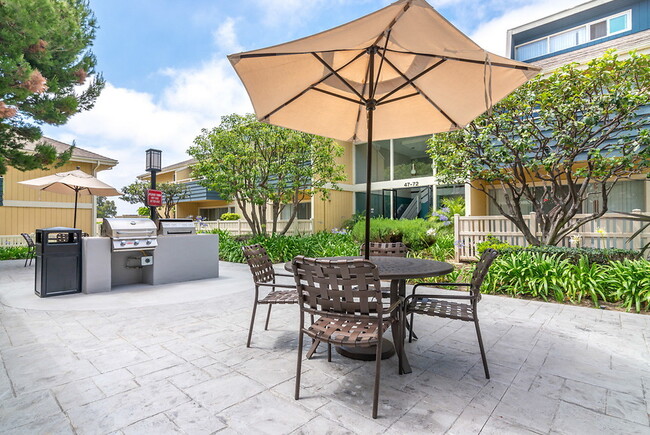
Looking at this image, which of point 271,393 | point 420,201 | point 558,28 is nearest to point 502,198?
point 420,201

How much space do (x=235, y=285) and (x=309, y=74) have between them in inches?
173

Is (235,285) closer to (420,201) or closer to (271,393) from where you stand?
(271,393)

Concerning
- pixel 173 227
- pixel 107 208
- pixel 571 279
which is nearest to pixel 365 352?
pixel 571 279

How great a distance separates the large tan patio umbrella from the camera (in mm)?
2262

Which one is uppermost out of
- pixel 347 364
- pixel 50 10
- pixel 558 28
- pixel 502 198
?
pixel 558 28

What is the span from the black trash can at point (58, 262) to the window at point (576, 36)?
13969 millimetres

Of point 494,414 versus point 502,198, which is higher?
point 502,198

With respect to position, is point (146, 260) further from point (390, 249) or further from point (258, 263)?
point (390, 249)

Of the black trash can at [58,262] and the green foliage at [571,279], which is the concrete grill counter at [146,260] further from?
the green foliage at [571,279]

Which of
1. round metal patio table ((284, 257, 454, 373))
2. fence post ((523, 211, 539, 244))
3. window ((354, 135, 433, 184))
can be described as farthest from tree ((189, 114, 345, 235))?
round metal patio table ((284, 257, 454, 373))

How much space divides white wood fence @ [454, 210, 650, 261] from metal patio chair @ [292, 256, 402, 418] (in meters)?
6.44

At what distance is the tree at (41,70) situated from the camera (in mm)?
6336

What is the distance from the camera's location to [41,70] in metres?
7.74

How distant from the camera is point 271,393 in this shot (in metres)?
2.25
